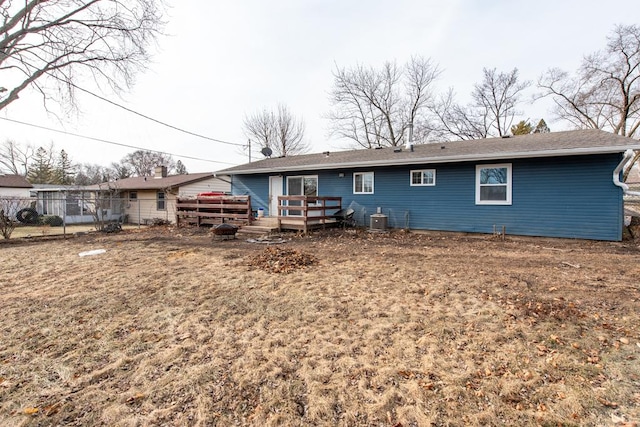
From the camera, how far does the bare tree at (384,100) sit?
2623 centimetres

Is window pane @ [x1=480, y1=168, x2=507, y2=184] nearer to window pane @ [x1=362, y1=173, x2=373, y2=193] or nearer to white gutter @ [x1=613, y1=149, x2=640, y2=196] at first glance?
white gutter @ [x1=613, y1=149, x2=640, y2=196]

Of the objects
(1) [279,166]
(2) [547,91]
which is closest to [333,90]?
(1) [279,166]

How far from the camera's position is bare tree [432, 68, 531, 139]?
26422 mm

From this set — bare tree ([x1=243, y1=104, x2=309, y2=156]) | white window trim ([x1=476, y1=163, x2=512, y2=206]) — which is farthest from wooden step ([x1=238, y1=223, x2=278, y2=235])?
bare tree ([x1=243, y1=104, x2=309, y2=156])

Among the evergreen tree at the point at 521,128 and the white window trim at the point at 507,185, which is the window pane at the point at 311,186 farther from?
the evergreen tree at the point at 521,128

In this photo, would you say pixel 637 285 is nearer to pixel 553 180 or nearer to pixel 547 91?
pixel 553 180

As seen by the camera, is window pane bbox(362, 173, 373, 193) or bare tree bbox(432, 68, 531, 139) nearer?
window pane bbox(362, 173, 373, 193)

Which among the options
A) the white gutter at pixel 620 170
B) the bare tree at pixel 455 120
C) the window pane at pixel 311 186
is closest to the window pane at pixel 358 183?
the window pane at pixel 311 186

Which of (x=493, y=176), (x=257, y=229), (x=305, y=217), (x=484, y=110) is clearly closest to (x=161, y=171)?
(x=257, y=229)

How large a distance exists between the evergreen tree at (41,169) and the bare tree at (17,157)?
104 centimetres

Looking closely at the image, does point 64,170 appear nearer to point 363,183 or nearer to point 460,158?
point 363,183

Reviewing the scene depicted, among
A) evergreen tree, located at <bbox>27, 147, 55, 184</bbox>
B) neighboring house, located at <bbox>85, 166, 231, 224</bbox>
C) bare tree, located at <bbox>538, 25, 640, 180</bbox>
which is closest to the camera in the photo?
neighboring house, located at <bbox>85, 166, 231, 224</bbox>

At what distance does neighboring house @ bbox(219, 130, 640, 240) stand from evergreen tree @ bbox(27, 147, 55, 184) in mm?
45224

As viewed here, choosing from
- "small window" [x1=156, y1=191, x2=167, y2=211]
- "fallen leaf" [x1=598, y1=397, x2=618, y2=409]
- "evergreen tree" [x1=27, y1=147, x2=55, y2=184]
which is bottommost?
"fallen leaf" [x1=598, y1=397, x2=618, y2=409]
